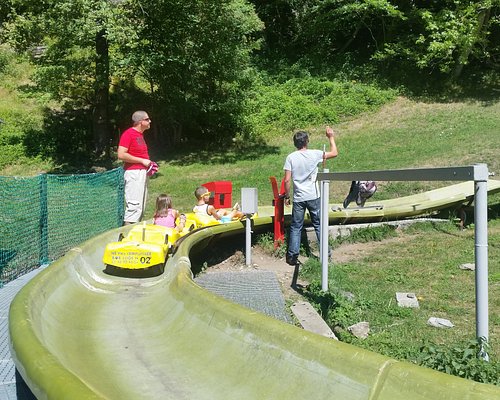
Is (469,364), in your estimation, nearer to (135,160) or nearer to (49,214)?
(135,160)

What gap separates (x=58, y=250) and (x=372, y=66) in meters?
23.1

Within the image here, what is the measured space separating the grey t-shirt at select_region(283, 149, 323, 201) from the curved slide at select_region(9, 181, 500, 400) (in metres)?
3.11

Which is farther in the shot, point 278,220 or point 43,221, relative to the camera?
point 278,220

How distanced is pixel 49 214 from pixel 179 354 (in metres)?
4.37

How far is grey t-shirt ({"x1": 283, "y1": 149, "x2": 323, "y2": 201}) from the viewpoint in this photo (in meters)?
7.80

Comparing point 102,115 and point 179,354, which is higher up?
point 102,115

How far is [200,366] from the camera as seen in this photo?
11.4 ft

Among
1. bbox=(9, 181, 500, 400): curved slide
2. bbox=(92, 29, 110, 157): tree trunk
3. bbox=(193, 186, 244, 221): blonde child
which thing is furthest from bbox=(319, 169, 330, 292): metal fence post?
bbox=(92, 29, 110, 157): tree trunk

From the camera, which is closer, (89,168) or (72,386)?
(72,386)

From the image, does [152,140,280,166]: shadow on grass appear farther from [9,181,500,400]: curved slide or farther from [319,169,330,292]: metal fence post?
[9,181,500,400]: curved slide

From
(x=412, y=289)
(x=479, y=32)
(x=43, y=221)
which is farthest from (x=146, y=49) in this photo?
(x=412, y=289)

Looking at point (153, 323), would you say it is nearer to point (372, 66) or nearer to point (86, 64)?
point (86, 64)

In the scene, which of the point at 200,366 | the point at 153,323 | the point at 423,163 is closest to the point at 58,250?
the point at 153,323

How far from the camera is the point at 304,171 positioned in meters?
7.82
